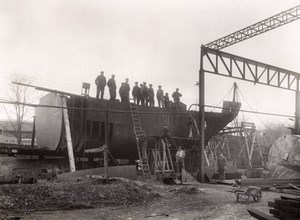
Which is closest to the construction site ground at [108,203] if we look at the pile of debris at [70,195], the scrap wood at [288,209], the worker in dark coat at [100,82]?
the pile of debris at [70,195]

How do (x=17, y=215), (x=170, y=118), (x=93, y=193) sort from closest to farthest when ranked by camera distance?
(x=17, y=215)
(x=93, y=193)
(x=170, y=118)

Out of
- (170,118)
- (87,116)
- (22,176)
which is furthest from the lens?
(170,118)

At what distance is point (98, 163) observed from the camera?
18.7m

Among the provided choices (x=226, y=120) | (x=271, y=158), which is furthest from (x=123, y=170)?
(x=226, y=120)

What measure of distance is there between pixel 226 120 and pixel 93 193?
48.1 feet

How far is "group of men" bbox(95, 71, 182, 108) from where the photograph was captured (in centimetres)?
1771

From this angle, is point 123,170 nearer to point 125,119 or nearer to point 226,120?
point 125,119

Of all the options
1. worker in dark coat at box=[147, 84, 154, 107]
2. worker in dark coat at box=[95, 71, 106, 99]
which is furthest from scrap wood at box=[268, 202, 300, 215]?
worker in dark coat at box=[147, 84, 154, 107]

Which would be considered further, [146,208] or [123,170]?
[123,170]

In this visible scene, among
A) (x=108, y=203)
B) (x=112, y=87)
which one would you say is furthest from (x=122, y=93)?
(x=108, y=203)

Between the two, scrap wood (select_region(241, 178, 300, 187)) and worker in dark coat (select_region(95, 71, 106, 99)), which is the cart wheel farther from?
worker in dark coat (select_region(95, 71, 106, 99))

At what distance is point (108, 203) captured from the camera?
9.40 metres

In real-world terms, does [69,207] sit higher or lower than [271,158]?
lower

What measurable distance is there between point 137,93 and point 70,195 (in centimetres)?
1079
